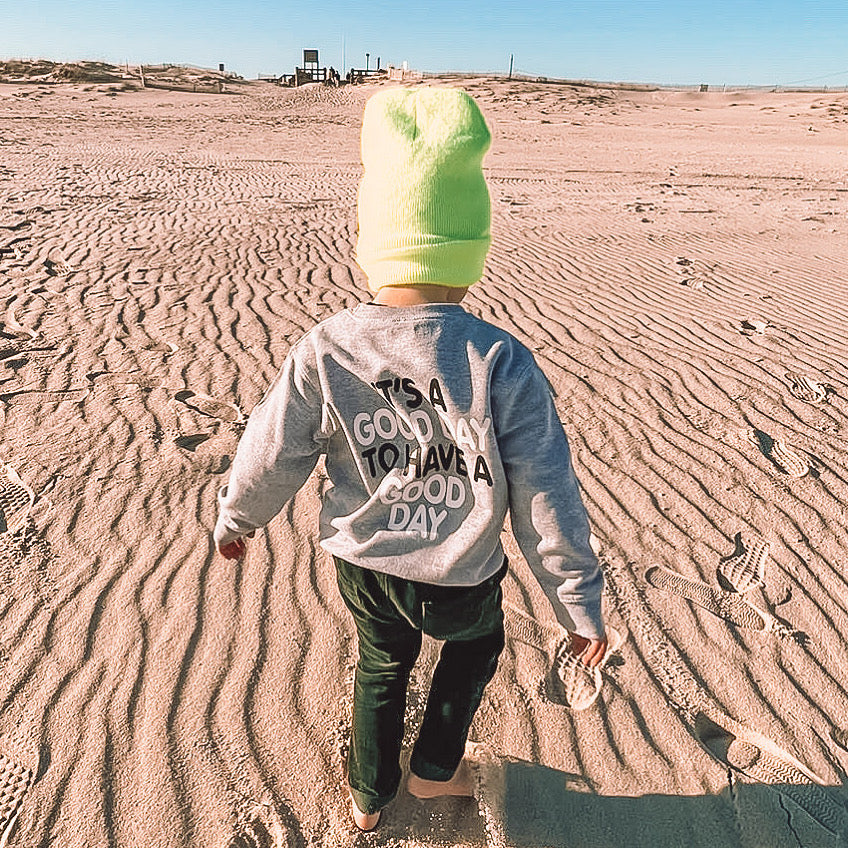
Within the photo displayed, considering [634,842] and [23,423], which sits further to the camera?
[23,423]

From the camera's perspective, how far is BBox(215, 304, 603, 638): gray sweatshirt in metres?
1.50

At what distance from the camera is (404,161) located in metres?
1.45

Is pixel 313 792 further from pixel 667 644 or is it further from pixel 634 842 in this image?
pixel 667 644

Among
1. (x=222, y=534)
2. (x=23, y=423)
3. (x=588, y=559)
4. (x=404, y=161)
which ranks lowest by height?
(x=23, y=423)

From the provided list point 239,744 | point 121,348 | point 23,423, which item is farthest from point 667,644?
point 121,348

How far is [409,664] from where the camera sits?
187 centimetres

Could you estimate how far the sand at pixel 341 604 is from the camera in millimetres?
2266

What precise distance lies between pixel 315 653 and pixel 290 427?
4.66 ft

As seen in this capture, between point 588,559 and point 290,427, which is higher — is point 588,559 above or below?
below

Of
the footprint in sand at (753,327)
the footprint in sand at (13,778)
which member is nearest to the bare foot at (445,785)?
the footprint in sand at (13,778)

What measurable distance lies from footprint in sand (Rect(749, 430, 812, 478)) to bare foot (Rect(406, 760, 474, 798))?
276 centimetres

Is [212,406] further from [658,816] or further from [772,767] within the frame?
[772,767]

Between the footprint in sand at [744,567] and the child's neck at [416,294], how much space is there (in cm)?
234

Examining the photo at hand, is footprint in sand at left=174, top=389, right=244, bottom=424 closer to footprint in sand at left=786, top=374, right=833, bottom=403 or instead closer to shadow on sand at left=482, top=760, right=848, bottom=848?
shadow on sand at left=482, top=760, right=848, bottom=848
